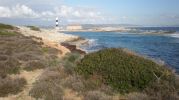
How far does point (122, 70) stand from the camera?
12.6m

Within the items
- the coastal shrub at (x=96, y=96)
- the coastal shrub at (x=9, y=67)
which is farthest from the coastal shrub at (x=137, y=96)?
the coastal shrub at (x=9, y=67)

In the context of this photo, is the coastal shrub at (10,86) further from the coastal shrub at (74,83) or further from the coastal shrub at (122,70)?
the coastal shrub at (122,70)

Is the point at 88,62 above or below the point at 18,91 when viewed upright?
above

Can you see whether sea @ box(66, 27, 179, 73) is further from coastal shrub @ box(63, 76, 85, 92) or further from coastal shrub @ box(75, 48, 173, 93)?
coastal shrub @ box(63, 76, 85, 92)

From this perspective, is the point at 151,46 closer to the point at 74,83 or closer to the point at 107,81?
the point at 107,81

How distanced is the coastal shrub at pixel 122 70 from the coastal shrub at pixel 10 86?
2.57 metres

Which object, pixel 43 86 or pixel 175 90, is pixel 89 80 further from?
pixel 175 90

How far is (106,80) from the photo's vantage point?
1262 centimetres

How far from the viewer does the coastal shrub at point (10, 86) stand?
38.6ft

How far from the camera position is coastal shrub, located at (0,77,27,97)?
11.8m

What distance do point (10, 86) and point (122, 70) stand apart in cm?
451

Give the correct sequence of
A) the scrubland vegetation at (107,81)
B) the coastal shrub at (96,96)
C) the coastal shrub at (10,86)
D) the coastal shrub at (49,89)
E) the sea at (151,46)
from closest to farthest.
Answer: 1. the coastal shrub at (96,96)
2. the coastal shrub at (49,89)
3. the scrubland vegetation at (107,81)
4. the coastal shrub at (10,86)
5. the sea at (151,46)

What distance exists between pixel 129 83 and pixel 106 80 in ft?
3.23

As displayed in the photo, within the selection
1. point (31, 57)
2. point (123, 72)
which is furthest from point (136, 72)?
point (31, 57)
